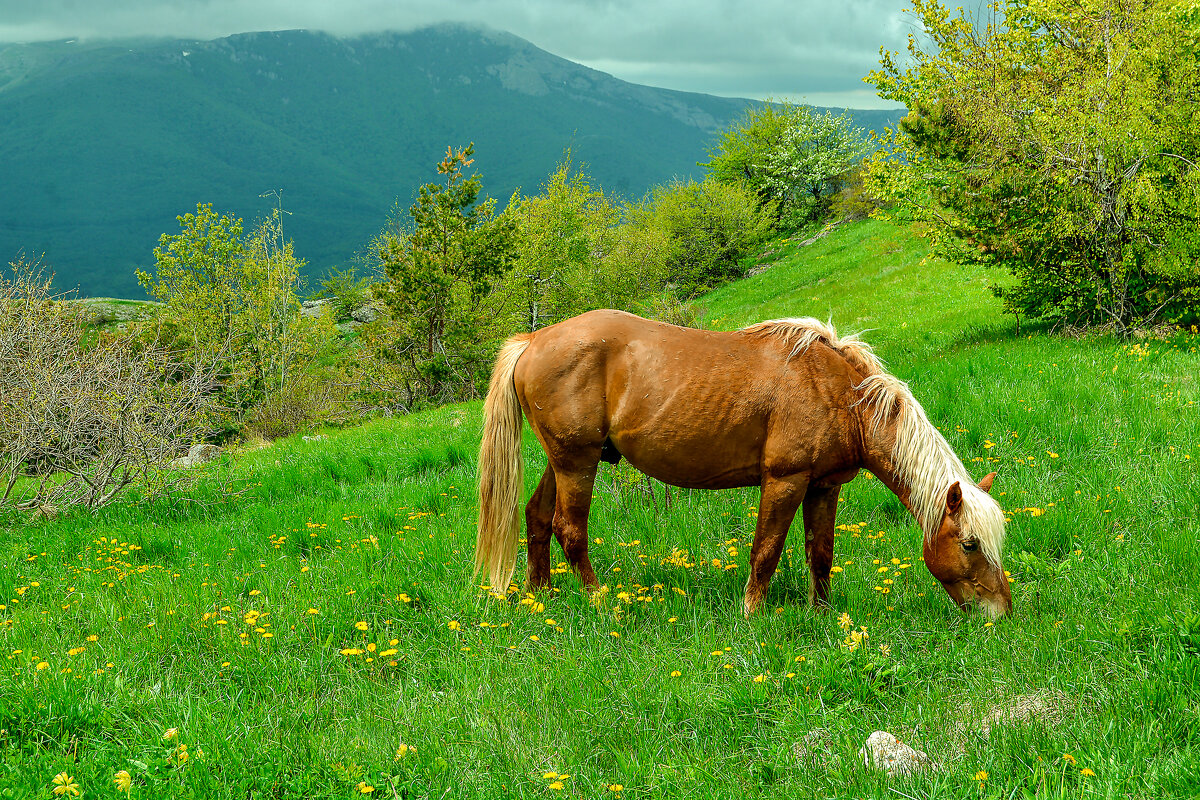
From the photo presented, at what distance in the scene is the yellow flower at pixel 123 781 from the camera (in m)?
2.96

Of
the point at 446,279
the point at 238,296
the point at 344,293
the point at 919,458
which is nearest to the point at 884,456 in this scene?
the point at 919,458

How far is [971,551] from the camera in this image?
4.33 m

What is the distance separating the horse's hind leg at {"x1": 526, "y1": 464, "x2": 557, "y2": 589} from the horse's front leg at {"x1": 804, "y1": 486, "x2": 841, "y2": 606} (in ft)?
6.49

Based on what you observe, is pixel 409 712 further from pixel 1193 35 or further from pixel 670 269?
pixel 670 269

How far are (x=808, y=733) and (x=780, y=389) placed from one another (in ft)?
7.35

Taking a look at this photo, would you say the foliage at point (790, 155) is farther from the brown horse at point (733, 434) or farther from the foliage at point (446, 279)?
the brown horse at point (733, 434)

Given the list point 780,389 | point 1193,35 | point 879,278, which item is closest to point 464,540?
point 780,389

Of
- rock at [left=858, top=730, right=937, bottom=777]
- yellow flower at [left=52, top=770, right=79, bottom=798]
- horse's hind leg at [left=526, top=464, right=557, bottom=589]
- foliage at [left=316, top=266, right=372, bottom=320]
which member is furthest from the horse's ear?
foliage at [left=316, top=266, right=372, bottom=320]

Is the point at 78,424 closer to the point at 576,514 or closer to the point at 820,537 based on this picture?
the point at 576,514

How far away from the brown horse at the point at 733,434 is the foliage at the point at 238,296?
1776cm

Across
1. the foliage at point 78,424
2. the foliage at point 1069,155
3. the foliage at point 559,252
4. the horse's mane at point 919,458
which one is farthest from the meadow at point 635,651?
the foliage at point 559,252

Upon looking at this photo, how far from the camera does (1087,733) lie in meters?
2.96

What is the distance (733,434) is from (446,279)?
16766mm

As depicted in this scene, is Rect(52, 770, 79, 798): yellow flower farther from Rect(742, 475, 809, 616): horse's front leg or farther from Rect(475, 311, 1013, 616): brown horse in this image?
Rect(742, 475, 809, 616): horse's front leg
